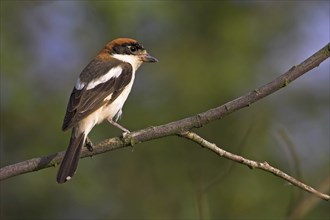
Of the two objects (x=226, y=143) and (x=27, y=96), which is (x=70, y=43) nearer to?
(x=27, y=96)

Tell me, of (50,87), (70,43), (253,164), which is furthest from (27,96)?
(253,164)

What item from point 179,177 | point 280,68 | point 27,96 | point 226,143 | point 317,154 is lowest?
point 27,96

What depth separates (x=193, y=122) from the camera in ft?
12.8

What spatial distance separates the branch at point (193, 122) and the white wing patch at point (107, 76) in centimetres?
107

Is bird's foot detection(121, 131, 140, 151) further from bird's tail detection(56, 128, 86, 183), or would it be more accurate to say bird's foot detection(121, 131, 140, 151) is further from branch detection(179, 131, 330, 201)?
bird's tail detection(56, 128, 86, 183)

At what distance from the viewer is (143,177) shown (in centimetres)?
778

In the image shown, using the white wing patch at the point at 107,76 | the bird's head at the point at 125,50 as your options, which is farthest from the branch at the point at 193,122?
the bird's head at the point at 125,50

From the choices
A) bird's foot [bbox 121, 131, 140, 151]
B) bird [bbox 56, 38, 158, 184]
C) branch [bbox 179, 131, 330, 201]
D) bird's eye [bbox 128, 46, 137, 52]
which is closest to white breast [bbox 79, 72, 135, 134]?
bird [bbox 56, 38, 158, 184]

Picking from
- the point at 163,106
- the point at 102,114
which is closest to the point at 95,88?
the point at 102,114

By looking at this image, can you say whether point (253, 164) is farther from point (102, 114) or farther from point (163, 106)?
point (163, 106)

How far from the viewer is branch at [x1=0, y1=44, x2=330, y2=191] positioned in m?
3.69

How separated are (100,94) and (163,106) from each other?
2843 mm

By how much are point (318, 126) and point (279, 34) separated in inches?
56.9

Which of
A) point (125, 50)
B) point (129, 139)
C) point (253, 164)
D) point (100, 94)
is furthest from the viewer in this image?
point (125, 50)
